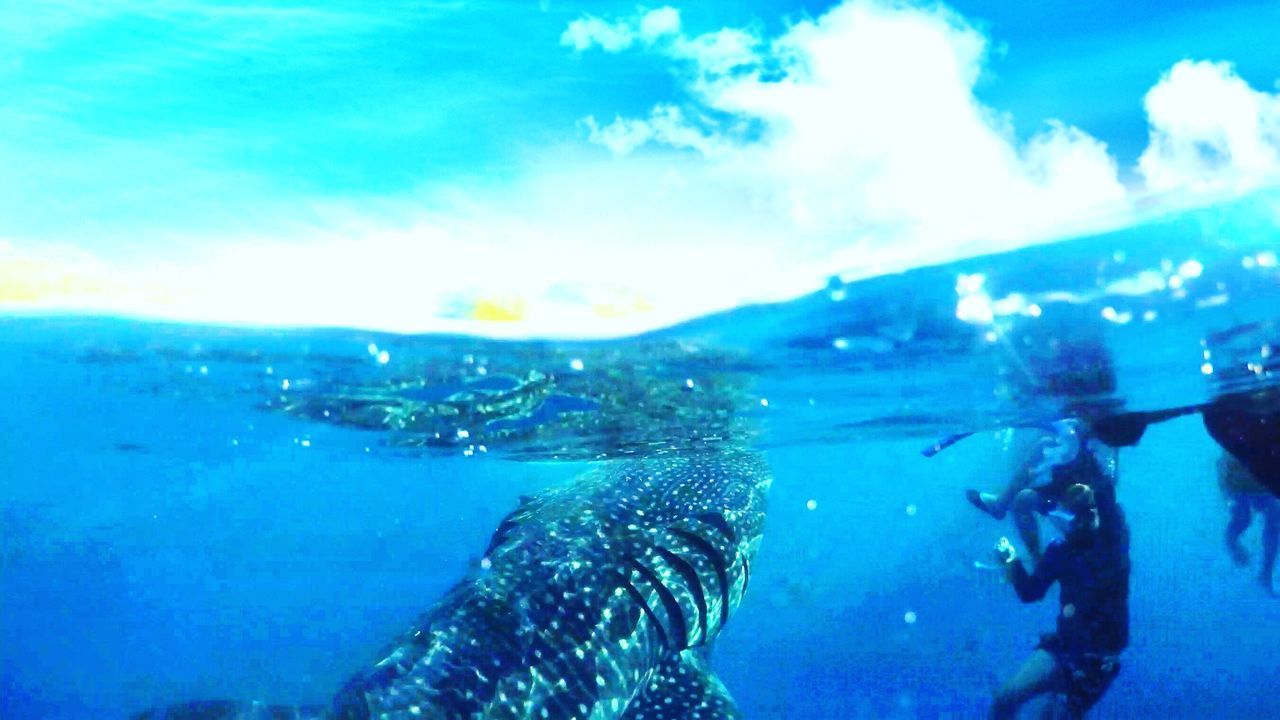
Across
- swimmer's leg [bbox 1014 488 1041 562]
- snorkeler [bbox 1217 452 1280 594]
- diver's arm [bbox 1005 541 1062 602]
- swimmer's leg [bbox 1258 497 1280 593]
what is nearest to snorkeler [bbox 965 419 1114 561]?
swimmer's leg [bbox 1014 488 1041 562]

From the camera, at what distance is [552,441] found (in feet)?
59.9

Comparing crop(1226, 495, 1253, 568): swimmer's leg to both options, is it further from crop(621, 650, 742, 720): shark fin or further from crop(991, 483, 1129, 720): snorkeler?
crop(621, 650, 742, 720): shark fin

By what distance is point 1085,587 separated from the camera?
9391mm

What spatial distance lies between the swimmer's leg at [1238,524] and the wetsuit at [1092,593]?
9742mm

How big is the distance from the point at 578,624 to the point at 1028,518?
651cm

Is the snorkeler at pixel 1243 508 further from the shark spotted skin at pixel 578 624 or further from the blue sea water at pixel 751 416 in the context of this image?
the shark spotted skin at pixel 578 624

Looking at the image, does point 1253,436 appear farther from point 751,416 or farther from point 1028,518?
point 751,416

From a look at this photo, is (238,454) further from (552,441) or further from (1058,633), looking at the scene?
(1058,633)

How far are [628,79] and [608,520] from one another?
704 cm

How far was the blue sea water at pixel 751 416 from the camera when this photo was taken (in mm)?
9359

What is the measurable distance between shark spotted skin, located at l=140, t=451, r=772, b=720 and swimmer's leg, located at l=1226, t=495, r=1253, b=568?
45.3 ft

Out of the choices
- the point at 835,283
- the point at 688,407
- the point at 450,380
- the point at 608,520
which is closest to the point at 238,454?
the point at 450,380

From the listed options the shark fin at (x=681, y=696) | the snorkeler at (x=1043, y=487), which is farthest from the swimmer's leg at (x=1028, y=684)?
the shark fin at (x=681, y=696)

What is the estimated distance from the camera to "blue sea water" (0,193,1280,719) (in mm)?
9359
